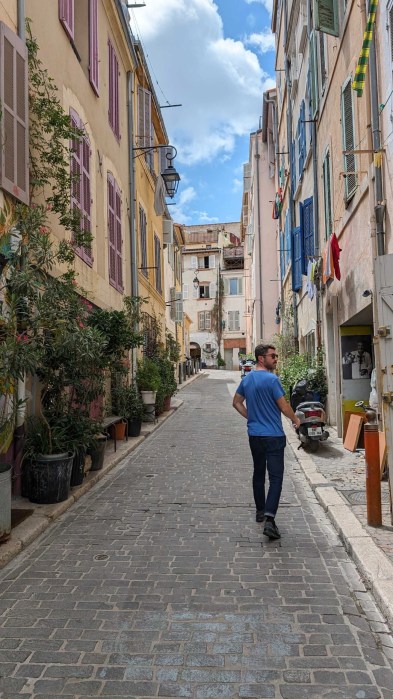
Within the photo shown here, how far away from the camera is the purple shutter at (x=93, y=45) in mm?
10125

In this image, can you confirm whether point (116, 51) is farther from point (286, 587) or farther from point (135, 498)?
point (286, 587)

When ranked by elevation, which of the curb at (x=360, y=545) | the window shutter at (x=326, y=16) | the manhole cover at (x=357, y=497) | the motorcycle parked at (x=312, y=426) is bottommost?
the curb at (x=360, y=545)

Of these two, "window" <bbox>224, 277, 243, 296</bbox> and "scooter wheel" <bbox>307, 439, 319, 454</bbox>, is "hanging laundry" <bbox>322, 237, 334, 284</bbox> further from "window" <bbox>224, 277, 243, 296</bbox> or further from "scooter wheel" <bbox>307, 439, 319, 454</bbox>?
"window" <bbox>224, 277, 243, 296</bbox>

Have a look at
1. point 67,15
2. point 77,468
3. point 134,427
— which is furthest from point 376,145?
point 134,427

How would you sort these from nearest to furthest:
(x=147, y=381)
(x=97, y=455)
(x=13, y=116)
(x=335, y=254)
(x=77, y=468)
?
(x=13, y=116) → (x=77, y=468) → (x=97, y=455) → (x=335, y=254) → (x=147, y=381)

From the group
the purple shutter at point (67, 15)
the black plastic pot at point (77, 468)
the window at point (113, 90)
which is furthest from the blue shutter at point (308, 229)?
the black plastic pot at point (77, 468)

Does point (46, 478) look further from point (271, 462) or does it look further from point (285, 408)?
point (285, 408)

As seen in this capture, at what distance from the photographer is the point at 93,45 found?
10.4 metres

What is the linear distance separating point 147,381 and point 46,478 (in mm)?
7638

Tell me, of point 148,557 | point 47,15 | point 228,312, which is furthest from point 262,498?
point 228,312

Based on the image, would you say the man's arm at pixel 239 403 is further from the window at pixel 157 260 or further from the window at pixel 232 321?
the window at pixel 232 321

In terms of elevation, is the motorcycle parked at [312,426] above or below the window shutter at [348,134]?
below

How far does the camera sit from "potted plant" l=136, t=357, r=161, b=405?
1360cm

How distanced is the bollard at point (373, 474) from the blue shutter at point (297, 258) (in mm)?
9343
